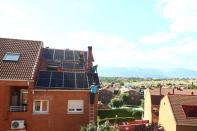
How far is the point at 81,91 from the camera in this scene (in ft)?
128

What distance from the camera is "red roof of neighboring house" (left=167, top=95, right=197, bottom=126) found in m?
37.6

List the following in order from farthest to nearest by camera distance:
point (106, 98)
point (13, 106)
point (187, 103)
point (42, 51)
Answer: point (106, 98) → point (42, 51) → point (187, 103) → point (13, 106)

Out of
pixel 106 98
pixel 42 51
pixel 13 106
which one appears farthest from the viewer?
pixel 106 98

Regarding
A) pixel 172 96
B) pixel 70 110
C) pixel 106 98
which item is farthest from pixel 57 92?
pixel 106 98

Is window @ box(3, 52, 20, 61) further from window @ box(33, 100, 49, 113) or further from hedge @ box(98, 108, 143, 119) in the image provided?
hedge @ box(98, 108, 143, 119)

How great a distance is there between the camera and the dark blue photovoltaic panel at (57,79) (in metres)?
38.8

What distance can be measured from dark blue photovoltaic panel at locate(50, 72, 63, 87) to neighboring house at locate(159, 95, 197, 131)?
1207cm

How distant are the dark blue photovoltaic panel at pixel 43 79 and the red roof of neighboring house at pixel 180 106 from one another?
536 inches

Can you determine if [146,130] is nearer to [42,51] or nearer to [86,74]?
[86,74]

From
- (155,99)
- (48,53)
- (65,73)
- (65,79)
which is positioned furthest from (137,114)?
(65,79)

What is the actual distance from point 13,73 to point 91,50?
1054 cm

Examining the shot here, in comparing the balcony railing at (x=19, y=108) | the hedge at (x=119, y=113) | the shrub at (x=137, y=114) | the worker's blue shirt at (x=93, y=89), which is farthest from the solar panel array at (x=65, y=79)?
the shrub at (x=137, y=114)

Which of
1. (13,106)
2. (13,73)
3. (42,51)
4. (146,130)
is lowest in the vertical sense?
(146,130)

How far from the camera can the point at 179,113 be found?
3859 cm
